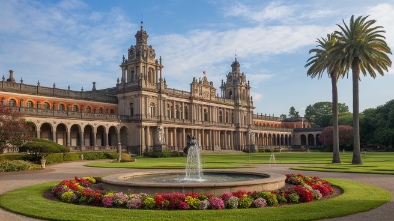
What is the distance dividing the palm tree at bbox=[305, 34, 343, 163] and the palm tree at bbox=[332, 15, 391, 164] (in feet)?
3.07

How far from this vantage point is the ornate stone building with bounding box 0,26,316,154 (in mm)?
56781

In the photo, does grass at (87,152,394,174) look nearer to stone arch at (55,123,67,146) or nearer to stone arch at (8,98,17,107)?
stone arch at (55,123,67,146)

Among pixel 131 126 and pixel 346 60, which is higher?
pixel 346 60

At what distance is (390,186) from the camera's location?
18.3m

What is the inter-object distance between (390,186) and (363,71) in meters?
22.8

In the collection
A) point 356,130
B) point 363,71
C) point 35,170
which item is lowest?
point 35,170

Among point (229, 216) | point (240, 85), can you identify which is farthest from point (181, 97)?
point (229, 216)

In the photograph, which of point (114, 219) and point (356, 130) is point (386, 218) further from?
point (356, 130)

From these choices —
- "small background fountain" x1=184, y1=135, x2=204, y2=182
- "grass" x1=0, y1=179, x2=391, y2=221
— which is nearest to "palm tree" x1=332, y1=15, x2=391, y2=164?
"small background fountain" x1=184, y1=135, x2=204, y2=182

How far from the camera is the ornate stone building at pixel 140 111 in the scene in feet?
186

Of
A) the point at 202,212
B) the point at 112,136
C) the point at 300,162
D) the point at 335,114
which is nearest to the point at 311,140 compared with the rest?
the point at 112,136

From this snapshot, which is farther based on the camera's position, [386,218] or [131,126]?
[131,126]

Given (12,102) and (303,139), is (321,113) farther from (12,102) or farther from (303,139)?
(12,102)

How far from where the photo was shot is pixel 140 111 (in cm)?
6812
